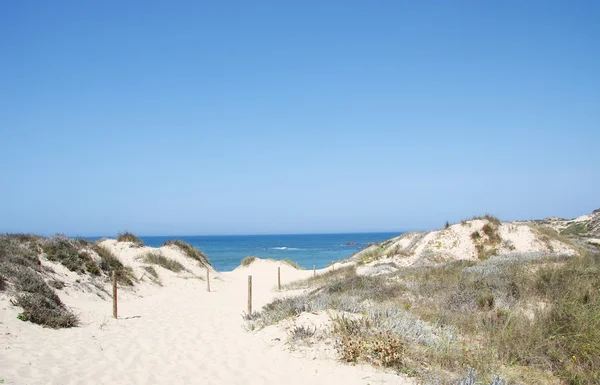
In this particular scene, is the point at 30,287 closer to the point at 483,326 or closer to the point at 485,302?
the point at 483,326

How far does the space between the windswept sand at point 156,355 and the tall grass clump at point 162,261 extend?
46.1ft

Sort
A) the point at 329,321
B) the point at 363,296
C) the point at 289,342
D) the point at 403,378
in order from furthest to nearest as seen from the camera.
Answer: the point at 363,296
the point at 329,321
the point at 289,342
the point at 403,378

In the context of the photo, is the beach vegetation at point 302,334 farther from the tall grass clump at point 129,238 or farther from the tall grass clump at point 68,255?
the tall grass clump at point 129,238

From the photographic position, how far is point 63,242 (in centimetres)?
2131

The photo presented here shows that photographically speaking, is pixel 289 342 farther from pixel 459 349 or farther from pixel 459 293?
pixel 459 293

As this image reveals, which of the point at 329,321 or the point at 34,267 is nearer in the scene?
the point at 329,321

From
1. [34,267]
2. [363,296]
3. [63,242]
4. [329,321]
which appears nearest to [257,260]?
[63,242]

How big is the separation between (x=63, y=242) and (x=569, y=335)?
22.6 m

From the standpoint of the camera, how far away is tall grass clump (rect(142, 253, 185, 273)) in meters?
28.9

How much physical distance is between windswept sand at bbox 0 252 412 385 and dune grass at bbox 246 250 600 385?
2.30 ft

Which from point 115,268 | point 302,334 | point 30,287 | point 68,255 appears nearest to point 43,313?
point 30,287

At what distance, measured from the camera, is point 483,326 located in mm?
Result: 8750

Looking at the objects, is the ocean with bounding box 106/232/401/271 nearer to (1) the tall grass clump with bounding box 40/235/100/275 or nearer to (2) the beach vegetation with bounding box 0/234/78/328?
(1) the tall grass clump with bounding box 40/235/100/275

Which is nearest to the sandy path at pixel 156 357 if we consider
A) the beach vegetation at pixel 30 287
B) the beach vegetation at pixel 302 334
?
the beach vegetation at pixel 302 334
